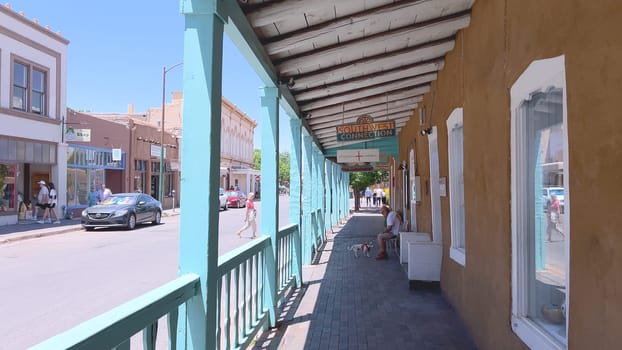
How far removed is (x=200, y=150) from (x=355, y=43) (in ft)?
8.85

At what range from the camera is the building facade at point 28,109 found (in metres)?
16.5

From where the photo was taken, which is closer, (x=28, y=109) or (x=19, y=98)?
(x=19, y=98)

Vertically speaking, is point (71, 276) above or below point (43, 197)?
below

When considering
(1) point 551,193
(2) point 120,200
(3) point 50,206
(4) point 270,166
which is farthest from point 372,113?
(3) point 50,206

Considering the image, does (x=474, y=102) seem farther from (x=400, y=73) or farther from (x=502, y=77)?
(x=400, y=73)

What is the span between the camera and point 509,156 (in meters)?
3.42

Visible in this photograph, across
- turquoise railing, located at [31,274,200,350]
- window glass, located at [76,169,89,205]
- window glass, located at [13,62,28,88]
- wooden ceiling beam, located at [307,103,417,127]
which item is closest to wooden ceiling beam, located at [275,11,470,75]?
turquoise railing, located at [31,274,200,350]

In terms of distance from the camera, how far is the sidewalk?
13386 millimetres

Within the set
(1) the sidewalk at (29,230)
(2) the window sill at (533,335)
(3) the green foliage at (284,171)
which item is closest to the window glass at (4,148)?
(1) the sidewalk at (29,230)

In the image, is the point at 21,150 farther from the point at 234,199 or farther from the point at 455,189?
the point at 455,189

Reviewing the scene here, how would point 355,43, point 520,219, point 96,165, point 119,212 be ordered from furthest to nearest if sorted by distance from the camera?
point 96,165 → point 119,212 → point 355,43 → point 520,219

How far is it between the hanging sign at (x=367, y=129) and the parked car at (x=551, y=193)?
16.5 ft

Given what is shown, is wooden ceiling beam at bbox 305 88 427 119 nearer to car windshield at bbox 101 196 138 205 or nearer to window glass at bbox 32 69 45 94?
car windshield at bbox 101 196 138 205

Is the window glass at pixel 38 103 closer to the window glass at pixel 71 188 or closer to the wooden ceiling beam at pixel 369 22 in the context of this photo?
the window glass at pixel 71 188
